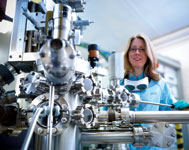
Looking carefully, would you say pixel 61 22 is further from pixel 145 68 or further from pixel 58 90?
pixel 145 68

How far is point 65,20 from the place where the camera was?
0.39m

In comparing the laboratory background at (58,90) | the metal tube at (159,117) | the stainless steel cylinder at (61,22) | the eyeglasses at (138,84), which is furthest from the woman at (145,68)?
the stainless steel cylinder at (61,22)

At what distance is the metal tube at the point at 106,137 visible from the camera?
0.52 meters

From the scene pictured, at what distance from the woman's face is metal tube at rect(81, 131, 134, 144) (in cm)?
72

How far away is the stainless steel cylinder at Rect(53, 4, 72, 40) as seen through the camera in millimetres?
372

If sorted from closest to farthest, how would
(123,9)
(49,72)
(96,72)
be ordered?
(49,72) < (96,72) < (123,9)

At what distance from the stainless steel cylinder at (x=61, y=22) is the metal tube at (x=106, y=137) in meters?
0.31

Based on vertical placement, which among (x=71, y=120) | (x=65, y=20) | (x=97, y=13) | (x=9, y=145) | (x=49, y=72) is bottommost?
(x=9, y=145)

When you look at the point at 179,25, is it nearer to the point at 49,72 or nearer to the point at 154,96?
the point at 154,96

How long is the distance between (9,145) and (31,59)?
0.43m

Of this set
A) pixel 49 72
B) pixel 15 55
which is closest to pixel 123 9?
pixel 15 55

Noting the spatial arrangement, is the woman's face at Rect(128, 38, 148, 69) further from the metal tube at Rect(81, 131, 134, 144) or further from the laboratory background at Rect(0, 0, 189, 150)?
the metal tube at Rect(81, 131, 134, 144)

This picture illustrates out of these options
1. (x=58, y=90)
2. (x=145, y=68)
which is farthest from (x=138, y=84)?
(x=58, y=90)

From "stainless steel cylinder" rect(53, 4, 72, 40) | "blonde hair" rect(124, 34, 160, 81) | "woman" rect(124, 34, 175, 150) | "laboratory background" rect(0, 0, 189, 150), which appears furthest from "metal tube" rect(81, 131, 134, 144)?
"blonde hair" rect(124, 34, 160, 81)
